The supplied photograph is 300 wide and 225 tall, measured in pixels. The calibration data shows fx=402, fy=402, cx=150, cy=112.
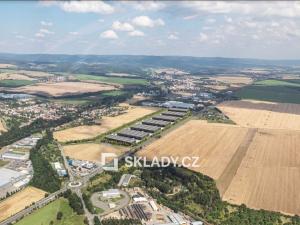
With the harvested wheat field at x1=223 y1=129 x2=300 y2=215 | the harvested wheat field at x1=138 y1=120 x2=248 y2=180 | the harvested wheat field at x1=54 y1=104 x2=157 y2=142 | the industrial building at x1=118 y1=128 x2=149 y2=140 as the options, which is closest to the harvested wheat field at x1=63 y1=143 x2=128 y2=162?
the harvested wheat field at x1=138 y1=120 x2=248 y2=180

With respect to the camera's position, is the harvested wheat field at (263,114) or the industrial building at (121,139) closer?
the industrial building at (121,139)

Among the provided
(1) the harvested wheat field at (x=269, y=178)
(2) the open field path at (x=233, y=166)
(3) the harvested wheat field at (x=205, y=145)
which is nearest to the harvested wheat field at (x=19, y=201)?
(3) the harvested wheat field at (x=205, y=145)

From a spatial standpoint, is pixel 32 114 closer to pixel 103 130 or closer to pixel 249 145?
pixel 103 130

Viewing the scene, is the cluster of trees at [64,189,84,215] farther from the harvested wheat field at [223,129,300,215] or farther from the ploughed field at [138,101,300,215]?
the harvested wheat field at [223,129,300,215]

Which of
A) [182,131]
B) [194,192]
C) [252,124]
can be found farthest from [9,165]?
[252,124]

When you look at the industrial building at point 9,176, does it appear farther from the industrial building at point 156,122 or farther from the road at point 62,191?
the industrial building at point 156,122
